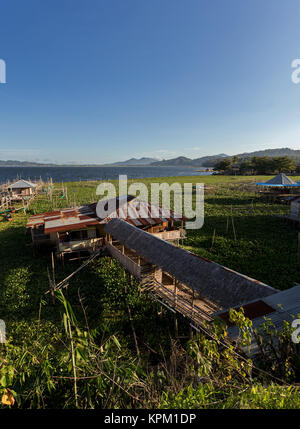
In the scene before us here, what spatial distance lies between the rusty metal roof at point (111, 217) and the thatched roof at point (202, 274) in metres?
3.16

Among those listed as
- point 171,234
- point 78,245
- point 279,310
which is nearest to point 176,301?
point 279,310

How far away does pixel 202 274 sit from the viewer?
9.13 m

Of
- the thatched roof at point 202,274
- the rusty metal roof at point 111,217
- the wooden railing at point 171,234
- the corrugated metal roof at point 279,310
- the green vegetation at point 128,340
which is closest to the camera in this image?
the green vegetation at point 128,340

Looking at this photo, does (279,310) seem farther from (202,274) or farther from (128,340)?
(128,340)

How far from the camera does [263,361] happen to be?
4395 mm

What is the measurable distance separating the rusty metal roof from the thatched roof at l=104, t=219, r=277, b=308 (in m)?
3.16

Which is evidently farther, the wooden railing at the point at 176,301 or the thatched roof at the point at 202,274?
the wooden railing at the point at 176,301

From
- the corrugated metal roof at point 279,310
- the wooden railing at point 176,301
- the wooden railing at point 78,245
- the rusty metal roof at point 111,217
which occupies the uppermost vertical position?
the rusty metal roof at point 111,217

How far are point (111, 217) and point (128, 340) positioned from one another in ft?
31.9

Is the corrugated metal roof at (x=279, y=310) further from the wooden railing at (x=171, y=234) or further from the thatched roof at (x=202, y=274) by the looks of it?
the wooden railing at (x=171, y=234)

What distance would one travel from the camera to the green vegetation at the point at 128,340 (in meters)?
3.60

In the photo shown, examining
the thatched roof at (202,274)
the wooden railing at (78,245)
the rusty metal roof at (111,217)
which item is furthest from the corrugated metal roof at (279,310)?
the wooden railing at (78,245)
